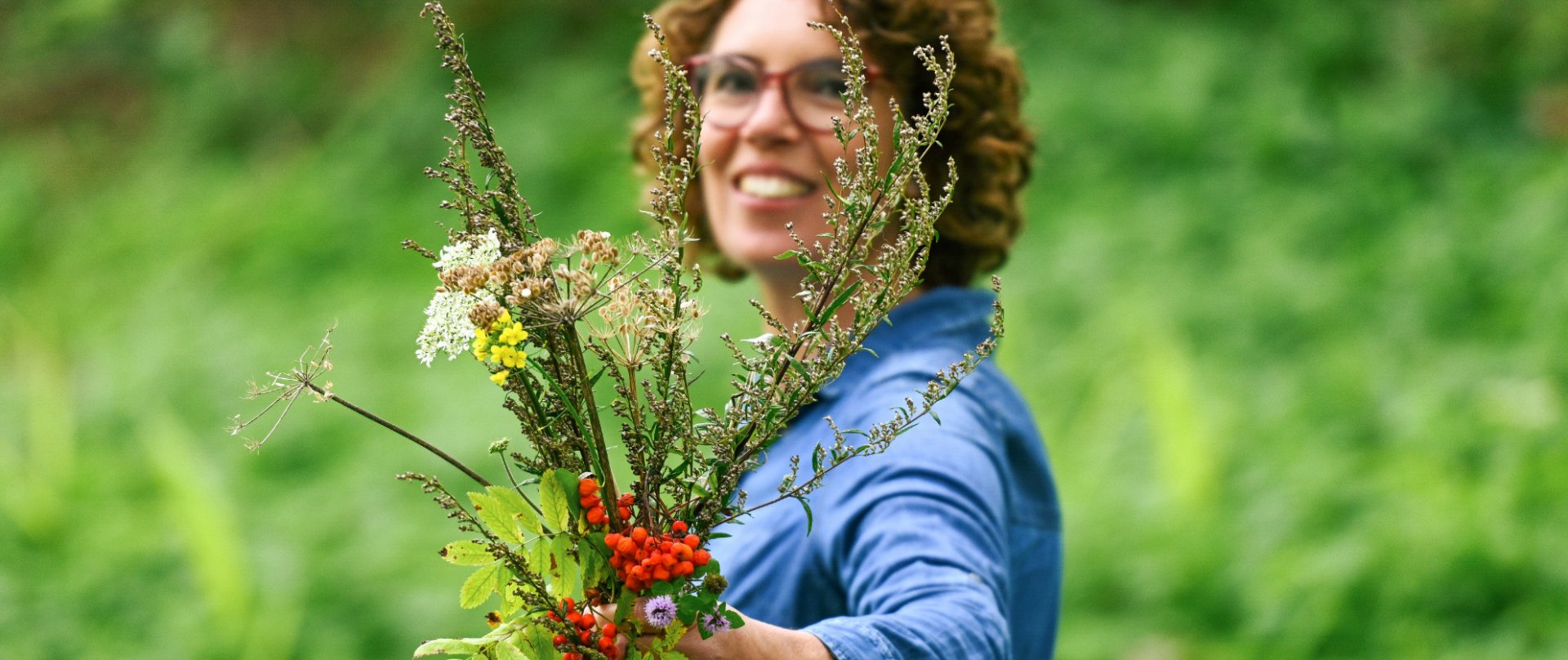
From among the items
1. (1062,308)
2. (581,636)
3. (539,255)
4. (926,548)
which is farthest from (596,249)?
(1062,308)

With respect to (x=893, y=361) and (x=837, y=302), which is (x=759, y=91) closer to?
(x=893, y=361)

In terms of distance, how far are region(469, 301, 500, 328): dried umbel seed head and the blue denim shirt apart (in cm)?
33

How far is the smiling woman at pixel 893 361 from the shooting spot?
1.22 m

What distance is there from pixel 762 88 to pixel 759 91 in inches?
0.4

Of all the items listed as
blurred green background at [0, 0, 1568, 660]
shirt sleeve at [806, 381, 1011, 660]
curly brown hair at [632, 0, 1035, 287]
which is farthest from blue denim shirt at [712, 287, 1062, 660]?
blurred green background at [0, 0, 1568, 660]

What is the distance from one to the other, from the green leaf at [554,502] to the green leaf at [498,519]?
3 centimetres

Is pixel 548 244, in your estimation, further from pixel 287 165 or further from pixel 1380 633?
pixel 287 165

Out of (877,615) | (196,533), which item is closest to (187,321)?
(196,533)

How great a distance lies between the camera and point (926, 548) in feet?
3.95

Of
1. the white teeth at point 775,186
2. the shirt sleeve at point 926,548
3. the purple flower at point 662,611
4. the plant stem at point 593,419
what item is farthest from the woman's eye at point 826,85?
the purple flower at point 662,611

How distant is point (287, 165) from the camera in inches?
267

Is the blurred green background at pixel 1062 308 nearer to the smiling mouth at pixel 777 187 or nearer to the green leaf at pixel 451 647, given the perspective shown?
the smiling mouth at pixel 777 187

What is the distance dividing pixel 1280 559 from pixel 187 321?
4.22 metres

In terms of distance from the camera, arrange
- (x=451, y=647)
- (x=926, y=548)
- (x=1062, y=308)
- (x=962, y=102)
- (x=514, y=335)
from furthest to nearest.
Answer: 1. (x=1062, y=308)
2. (x=962, y=102)
3. (x=926, y=548)
4. (x=451, y=647)
5. (x=514, y=335)
